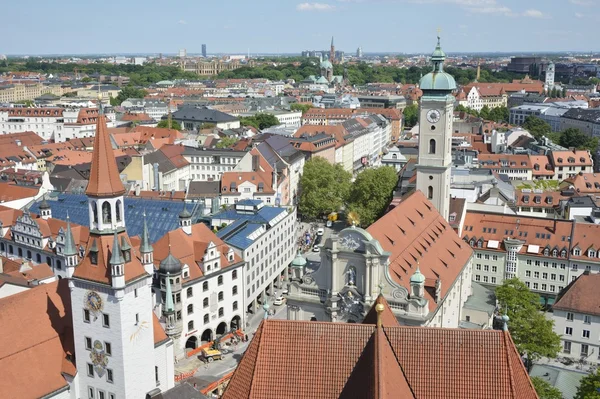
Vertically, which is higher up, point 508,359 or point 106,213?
point 106,213

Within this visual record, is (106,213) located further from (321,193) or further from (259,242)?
(321,193)

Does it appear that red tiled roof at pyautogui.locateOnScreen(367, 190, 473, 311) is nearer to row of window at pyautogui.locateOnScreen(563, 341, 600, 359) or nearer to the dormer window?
row of window at pyautogui.locateOnScreen(563, 341, 600, 359)

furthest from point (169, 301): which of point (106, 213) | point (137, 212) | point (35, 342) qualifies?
point (137, 212)

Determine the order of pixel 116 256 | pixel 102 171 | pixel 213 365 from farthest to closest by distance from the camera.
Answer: pixel 213 365, pixel 102 171, pixel 116 256

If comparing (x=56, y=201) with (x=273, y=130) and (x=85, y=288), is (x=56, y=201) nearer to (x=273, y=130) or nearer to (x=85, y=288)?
(x=85, y=288)

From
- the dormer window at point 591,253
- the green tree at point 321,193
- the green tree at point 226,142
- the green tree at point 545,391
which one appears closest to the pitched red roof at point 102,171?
the green tree at point 545,391

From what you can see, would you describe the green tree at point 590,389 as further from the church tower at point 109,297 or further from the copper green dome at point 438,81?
the copper green dome at point 438,81
